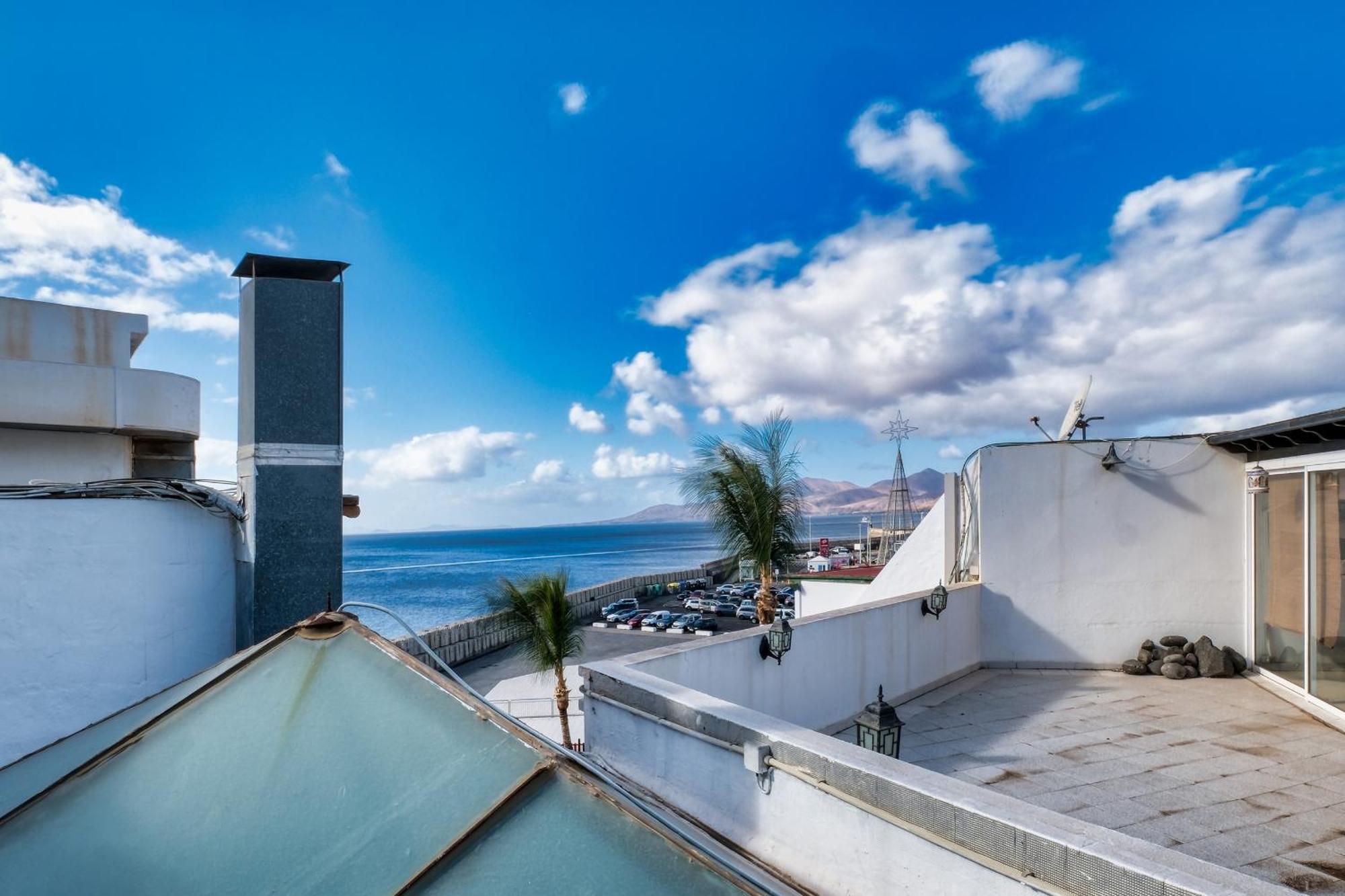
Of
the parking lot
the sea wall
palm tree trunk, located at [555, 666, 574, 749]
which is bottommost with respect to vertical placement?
the parking lot

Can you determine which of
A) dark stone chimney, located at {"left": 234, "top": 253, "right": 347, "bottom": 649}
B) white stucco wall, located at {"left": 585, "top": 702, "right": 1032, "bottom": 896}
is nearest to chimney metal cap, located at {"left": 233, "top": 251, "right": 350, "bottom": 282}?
dark stone chimney, located at {"left": 234, "top": 253, "right": 347, "bottom": 649}

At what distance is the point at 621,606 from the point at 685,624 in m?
9.01

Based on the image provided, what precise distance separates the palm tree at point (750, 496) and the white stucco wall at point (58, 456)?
7.24 m

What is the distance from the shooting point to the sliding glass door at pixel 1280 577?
20.5ft

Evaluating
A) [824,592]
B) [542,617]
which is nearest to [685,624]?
[824,592]

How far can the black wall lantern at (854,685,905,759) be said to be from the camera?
13.3 ft

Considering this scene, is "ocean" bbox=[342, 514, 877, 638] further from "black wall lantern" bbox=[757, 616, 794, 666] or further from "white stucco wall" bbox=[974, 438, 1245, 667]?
"black wall lantern" bbox=[757, 616, 794, 666]

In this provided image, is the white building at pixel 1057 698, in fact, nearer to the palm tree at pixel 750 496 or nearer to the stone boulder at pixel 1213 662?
the stone boulder at pixel 1213 662

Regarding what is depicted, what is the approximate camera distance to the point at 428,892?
3.89 feet

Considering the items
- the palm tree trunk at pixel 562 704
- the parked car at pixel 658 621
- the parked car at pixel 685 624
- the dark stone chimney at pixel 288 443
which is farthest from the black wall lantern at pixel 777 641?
the parked car at pixel 658 621

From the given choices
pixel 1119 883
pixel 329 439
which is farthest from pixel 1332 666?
pixel 329 439

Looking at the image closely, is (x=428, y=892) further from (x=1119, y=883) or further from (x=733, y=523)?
(x=733, y=523)

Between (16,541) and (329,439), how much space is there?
208 cm

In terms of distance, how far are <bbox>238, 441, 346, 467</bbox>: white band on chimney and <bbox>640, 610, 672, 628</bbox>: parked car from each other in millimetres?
33707
